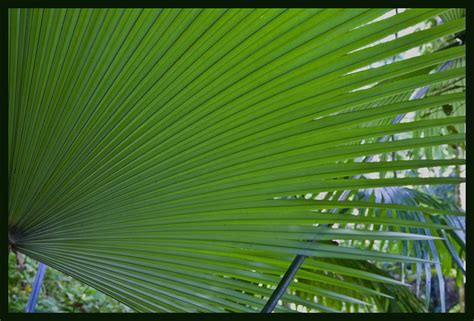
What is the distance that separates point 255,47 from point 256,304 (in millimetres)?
416

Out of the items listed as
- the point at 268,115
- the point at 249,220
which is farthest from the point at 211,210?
the point at 268,115

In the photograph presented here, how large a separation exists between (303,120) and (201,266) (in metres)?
0.28

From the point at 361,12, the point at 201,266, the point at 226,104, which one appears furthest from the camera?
the point at 201,266

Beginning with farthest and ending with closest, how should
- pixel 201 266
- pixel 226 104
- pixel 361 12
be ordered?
pixel 201 266 < pixel 226 104 < pixel 361 12

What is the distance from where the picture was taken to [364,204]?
1.83 ft

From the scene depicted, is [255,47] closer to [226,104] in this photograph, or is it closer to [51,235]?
[226,104]

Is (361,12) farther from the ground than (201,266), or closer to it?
farther from the ground

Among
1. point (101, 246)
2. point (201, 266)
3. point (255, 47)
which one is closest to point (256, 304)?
point (201, 266)

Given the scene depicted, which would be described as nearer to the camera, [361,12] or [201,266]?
[361,12]

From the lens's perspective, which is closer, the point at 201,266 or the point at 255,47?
the point at 255,47

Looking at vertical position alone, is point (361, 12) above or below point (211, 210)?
above

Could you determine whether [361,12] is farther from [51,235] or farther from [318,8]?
[51,235]

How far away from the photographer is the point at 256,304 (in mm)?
722

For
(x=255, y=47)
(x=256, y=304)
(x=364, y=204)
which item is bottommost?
(x=256, y=304)
